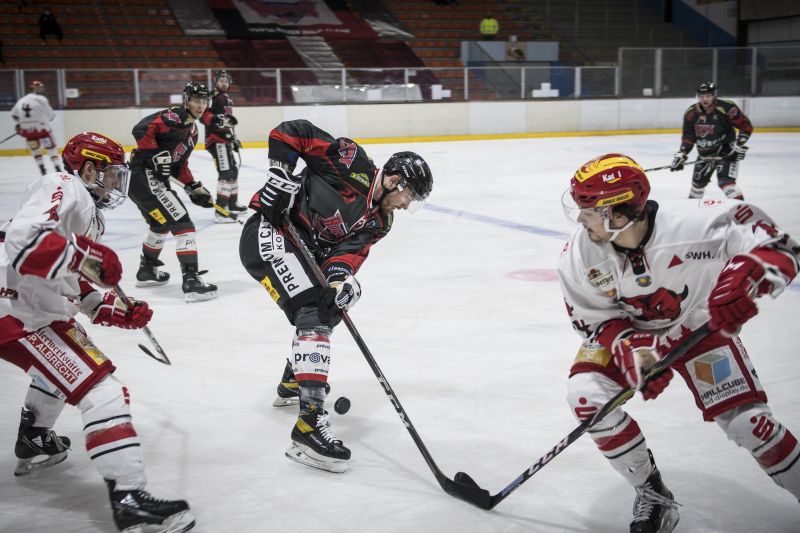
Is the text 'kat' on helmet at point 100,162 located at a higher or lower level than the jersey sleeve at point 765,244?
higher

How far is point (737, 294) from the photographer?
6.57ft

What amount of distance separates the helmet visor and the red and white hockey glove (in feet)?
1.02

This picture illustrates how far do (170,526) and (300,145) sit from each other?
1.51 metres

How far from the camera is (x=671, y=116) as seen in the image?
17.0m

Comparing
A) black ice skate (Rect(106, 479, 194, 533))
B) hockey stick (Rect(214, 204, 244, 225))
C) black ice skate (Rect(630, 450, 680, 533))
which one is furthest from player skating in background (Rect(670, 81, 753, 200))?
black ice skate (Rect(106, 479, 194, 533))

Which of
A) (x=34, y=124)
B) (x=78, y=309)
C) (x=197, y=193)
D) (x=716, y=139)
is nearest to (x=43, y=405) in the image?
(x=78, y=309)

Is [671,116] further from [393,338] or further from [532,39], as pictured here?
[393,338]

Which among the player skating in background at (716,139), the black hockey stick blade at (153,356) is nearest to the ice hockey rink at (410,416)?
the black hockey stick blade at (153,356)

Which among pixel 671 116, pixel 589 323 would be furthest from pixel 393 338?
pixel 671 116

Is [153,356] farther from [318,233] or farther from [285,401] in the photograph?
[318,233]

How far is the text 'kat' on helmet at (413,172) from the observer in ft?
9.62

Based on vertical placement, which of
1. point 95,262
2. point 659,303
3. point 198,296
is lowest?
point 198,296

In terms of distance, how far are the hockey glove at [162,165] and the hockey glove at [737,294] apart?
4229 mm

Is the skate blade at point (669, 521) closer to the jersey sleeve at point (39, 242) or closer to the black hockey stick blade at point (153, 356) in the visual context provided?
the jersey sleeve at point (39, 242)
